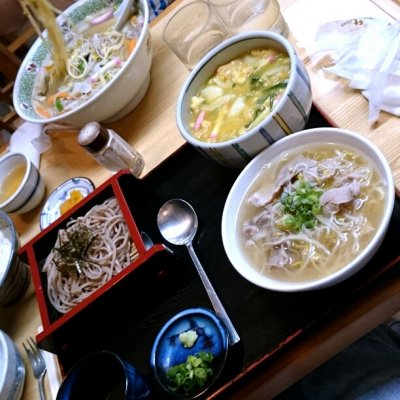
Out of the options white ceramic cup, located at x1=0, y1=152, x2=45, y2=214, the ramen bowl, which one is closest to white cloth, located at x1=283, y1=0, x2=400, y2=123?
white ceramic cup, located at x1=0, y1=152, x2=45, y2=214

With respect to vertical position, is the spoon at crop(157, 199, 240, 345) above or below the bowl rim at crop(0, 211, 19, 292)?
below

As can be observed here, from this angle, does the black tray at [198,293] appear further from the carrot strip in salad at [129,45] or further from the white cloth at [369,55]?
the carrot strip in salad at [129,45]

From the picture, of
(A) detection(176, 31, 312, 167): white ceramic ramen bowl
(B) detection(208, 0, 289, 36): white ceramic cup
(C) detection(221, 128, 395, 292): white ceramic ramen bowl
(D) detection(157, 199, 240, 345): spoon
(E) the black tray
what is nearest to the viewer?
(C) detection(221, 128, 395, 292): white ceramic ramen bowl

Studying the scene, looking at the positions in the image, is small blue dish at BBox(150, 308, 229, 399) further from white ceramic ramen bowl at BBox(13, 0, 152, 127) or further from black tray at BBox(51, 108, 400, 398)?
white ceramic ramen bowl at BBox(13, 0, 152, 127)

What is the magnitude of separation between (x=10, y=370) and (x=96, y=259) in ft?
1.36

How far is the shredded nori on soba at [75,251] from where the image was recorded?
1.36 metres

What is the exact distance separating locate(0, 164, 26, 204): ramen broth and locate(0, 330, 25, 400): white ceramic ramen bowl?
57 centimetres

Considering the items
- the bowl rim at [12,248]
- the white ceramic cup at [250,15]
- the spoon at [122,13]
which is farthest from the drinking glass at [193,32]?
the bowl rim at [12,248]

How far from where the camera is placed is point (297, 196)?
3.60ft

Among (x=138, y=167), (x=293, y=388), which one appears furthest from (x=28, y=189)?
(x=293, y=388)

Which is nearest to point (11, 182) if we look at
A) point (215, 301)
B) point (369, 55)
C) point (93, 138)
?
point (93, 138)

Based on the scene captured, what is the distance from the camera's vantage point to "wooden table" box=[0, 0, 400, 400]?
1.06 meters

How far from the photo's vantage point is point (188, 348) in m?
1.17

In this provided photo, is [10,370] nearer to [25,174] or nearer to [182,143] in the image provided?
[25,174]
